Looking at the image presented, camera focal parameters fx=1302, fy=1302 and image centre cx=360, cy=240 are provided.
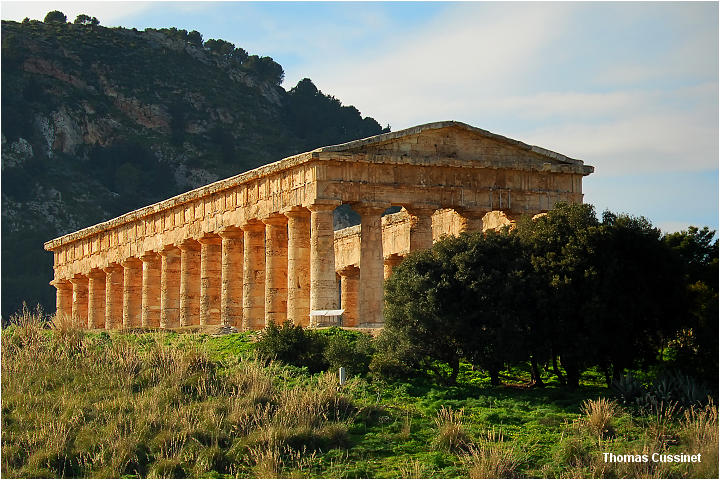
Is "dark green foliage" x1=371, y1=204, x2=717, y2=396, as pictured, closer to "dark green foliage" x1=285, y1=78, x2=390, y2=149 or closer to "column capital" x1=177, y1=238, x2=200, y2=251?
"column capital" x1=177, y1=238, x2=200, y2=251

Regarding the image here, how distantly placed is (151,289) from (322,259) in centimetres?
1613

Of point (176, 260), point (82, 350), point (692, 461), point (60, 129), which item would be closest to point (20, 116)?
point (60, 129)

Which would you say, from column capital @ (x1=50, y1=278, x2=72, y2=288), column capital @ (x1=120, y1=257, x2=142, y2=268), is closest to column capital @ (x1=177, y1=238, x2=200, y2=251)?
column capital @ (x1=120, y1=257, x2=142, y2=268)

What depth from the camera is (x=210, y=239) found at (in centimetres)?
4819

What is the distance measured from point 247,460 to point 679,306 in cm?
1186

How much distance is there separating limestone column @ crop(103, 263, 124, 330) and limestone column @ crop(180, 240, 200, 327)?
826 centimetres

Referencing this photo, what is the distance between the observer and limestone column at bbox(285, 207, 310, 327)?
1626 inches

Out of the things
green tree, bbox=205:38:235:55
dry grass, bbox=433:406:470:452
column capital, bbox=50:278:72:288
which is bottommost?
dry grass, bbox=433:406:470:452

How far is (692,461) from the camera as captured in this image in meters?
24.0

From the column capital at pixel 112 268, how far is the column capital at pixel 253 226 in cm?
1379

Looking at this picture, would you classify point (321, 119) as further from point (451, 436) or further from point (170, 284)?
point (451, 436)

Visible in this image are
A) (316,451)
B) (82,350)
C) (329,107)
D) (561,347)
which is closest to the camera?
(316,451)

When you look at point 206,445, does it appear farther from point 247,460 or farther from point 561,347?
point 561,347

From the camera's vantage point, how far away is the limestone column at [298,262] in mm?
41312
